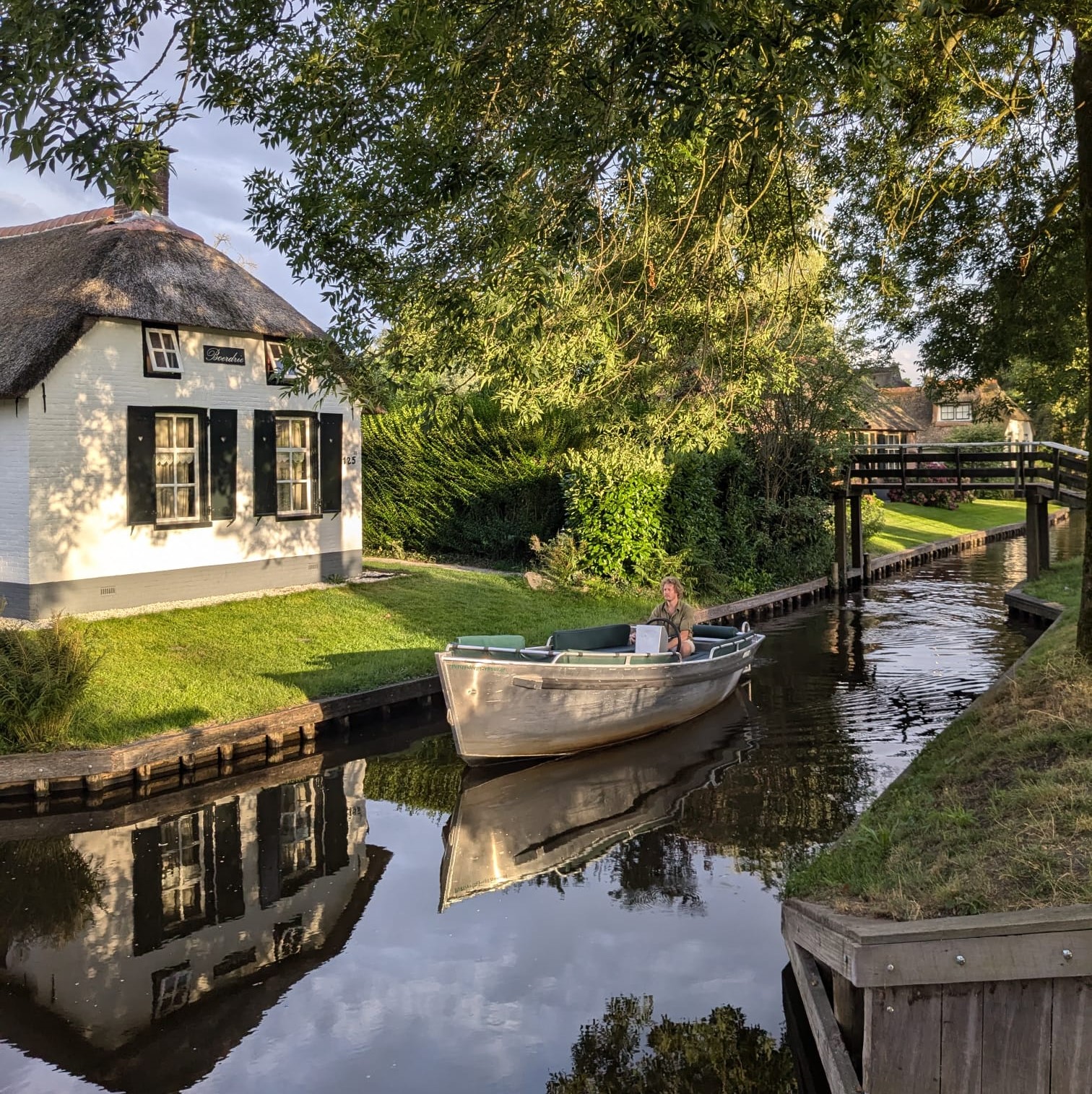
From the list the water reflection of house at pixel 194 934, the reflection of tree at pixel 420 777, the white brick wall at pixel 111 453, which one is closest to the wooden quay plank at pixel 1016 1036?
the water reflection of house at pixel 194 934

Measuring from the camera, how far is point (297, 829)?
1027 centimetres

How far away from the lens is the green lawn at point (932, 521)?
36.0m

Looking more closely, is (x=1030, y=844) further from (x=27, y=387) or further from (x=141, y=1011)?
(x=27, y=387)

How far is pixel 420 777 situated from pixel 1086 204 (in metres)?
8.67

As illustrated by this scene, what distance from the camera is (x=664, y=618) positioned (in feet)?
44.3

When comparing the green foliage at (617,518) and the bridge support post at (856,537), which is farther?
the bridge support post at (856,537)

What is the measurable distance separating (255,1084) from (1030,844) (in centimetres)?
441

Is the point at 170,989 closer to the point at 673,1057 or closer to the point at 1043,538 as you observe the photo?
the point at 673,1057

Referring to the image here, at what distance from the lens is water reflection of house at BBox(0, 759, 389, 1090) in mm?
6465

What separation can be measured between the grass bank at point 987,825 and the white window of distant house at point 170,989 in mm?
3950

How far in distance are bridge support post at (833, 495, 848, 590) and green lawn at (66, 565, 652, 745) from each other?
7.93 m

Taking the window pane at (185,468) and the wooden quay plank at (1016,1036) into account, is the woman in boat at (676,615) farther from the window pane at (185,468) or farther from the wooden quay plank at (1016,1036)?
the wooden quay plank at (1016,1036)

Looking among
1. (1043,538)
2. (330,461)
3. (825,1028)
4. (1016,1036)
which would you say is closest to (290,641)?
(330,461)

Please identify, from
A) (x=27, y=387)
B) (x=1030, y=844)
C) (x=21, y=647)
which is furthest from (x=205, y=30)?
(x=27, y=387)
